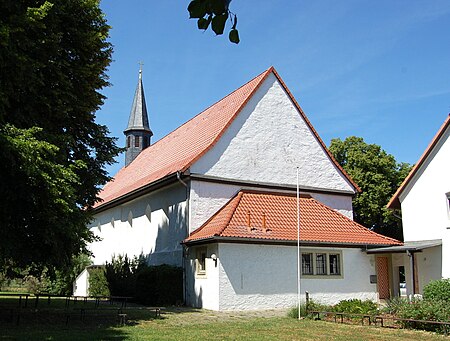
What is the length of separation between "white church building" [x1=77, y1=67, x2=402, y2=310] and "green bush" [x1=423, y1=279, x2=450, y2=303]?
14.5 ft

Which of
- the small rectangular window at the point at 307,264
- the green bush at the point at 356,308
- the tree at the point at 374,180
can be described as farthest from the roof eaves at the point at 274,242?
the tree at the point at 374,180

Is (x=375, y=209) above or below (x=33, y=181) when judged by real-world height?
above

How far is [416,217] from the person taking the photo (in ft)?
77.9

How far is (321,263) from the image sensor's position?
22.7 m

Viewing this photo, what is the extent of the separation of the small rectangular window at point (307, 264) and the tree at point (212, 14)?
19433mm

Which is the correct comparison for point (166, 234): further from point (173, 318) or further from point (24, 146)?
point (24, 146)

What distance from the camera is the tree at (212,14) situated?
3.54 metres

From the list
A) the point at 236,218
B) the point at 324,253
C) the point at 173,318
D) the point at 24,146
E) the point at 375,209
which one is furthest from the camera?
the point at 375,209

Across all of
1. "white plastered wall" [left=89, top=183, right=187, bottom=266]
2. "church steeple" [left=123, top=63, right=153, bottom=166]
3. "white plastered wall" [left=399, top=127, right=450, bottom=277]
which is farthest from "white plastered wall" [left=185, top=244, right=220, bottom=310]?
"church steeple" [left=123, top=63, right=153, bottom=166]

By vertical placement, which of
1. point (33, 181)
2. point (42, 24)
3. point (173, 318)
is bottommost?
point (173, 318)

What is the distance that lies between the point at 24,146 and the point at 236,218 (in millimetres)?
10147

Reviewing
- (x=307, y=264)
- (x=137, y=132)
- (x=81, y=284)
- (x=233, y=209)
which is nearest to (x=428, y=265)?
(x=307, y=264)

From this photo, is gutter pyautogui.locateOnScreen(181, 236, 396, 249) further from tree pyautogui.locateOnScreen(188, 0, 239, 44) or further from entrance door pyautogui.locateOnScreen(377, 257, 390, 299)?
tree pyautogui.locateOnScreen(188, 0, 239, 44)

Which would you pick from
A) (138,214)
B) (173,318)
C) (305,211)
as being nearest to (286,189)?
(305,211)
